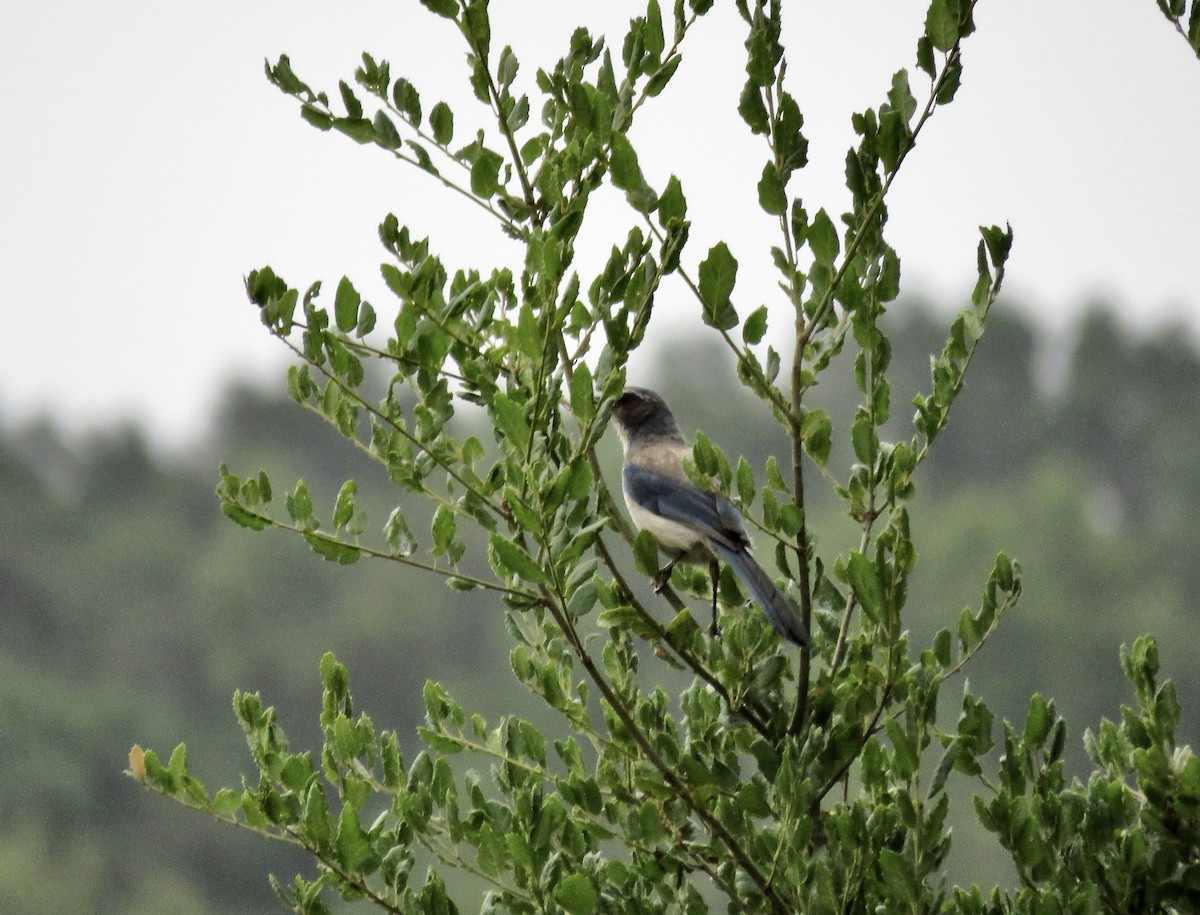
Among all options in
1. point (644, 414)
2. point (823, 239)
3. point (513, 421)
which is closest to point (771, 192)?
point (823, 239)

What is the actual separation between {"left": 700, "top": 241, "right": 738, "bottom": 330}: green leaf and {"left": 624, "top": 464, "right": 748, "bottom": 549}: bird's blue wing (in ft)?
4.26

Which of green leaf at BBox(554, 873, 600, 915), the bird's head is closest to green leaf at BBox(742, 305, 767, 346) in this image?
Answer: green leaf at BBox(554, 873, 600, 915)

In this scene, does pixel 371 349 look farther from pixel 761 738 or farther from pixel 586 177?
pixel 761 738

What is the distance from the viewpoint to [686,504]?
5504 mm

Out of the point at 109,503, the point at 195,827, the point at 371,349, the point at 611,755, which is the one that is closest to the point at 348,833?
the point at 611,755

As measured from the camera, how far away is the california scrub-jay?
4141 millimetres

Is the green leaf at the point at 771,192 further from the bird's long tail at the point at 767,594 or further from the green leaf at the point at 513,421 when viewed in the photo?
the bird's long tail at the point at 767,594

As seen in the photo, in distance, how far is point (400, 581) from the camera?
244ft

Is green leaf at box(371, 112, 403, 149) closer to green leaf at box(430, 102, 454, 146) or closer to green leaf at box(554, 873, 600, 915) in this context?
green leaf at box(430, 102, 454, 146)

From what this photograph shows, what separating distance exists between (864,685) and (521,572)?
0.86 metres

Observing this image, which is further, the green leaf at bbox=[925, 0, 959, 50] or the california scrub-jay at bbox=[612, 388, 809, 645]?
the california scrub-jay at bbox=[612, 388, 809, 645]

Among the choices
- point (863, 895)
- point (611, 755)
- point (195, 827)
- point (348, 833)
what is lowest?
point (348, 833)

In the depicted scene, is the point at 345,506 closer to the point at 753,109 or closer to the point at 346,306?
the point at 346,306

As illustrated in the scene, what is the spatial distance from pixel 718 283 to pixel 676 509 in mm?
2417
